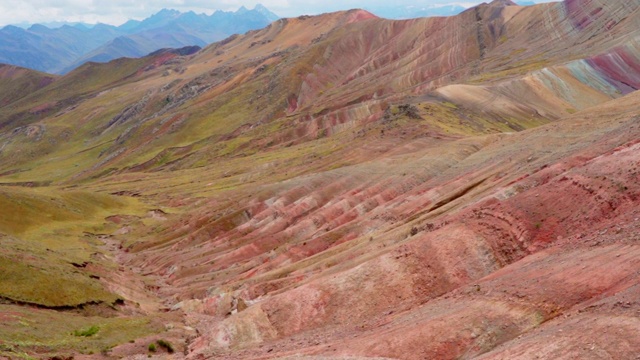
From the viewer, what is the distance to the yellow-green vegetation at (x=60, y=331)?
112 ft

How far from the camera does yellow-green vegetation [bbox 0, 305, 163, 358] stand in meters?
34.3

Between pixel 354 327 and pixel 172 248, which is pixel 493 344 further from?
pixel 172 248

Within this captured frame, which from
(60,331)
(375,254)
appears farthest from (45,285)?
(375,254)

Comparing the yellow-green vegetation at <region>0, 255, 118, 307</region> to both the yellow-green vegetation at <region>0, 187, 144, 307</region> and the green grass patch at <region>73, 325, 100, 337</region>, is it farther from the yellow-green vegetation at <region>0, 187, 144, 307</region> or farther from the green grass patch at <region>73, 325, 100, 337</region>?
the green grass patch at <region>73, 325, 100, 337</region>

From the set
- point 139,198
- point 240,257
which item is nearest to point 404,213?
point 240,257

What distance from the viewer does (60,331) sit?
41.5m

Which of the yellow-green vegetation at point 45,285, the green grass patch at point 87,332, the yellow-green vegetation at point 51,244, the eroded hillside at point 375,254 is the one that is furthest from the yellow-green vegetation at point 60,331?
the yellow-green vegetation at point 51,244

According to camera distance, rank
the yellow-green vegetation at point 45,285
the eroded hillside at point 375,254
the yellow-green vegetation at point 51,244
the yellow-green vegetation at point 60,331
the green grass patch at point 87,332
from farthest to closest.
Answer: the yellow-green vegetation at point 51,244, the yellow-green vegetation at point 45,285, the green grass patch at point 87,332, the yellow-green vegetation at point 60,331, the eroded hillside at point 375,254

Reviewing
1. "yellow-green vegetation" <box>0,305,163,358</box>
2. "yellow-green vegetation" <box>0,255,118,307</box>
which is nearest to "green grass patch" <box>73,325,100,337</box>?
"yellow-green vegetation" <box>0,305,163,358</box>

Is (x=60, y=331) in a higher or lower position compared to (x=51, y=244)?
lower

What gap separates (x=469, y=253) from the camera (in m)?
46.1

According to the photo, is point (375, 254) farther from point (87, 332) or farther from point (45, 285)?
point (45, 285)

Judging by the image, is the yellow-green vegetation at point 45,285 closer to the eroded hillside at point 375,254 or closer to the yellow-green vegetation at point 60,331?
the eroded hillside at point 375,254

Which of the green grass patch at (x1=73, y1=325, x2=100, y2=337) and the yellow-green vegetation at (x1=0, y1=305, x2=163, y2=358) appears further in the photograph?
the green grass patch at (x1=73, y1=325, x2=100, y2=337)
